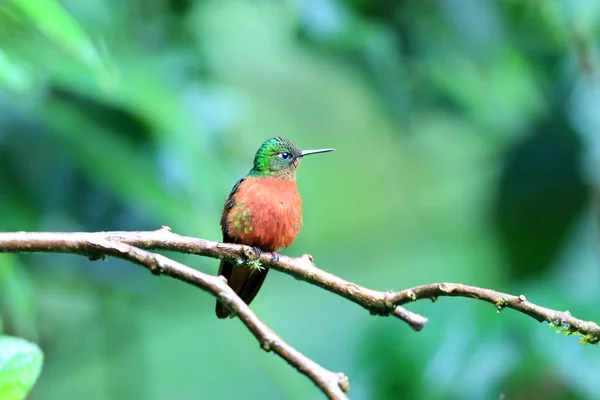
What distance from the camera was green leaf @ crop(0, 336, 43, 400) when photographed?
1.00 m

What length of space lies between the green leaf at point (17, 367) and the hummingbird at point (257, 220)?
22.0 inches

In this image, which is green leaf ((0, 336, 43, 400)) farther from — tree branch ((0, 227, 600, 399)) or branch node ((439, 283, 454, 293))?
branch node ((439, 283, 454, 293))

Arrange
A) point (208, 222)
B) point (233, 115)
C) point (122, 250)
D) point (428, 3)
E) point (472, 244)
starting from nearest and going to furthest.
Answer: point (122, 250) < point (208, 222) < point (233, 115) < point (428, 3) < point (472, 244)

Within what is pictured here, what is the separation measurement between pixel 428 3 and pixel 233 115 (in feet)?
3.53

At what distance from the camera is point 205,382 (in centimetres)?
548

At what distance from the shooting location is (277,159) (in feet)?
6.61

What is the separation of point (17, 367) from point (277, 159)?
3.56ft

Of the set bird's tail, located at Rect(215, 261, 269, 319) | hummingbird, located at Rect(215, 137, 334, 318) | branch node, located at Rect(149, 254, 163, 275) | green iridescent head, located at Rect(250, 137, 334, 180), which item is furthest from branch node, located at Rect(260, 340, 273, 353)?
green iridescent head, located at Rect(250, 137, 334, 180)

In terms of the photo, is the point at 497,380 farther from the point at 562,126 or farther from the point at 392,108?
the point at 562,126

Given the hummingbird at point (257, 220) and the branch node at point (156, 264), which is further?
the hummingbird at point (257, 220)

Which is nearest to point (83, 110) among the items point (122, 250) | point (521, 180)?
point (122, 250)

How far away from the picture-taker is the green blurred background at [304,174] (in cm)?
270

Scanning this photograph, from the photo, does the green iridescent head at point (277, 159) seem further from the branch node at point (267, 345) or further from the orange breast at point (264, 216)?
the branch node at point (267, 345)

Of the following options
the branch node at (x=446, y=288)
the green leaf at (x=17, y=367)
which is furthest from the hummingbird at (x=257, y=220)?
the branch node at (x=446, y=288)
